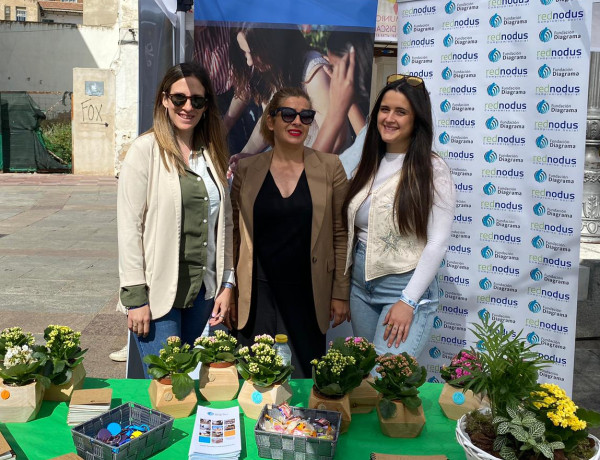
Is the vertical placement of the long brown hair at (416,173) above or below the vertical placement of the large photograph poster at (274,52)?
below

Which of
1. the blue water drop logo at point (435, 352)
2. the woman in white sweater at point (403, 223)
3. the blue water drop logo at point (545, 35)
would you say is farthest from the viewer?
the blue water drop logo at point (435, 352)

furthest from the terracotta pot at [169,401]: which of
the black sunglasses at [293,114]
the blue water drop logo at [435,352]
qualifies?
the blue water drop logo at [435,352]

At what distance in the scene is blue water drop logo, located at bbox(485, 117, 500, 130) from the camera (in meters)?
3.40

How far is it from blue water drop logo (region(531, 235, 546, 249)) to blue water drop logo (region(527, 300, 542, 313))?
30cm

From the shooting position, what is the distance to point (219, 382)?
2086mm

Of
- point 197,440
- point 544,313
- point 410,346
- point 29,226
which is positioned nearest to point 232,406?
point 197,440

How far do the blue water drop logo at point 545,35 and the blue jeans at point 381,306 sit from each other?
4.75 feet

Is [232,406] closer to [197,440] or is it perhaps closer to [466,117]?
[197,440]

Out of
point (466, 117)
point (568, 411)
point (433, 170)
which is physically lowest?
point (568, 411)

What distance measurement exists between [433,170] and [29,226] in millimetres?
8628

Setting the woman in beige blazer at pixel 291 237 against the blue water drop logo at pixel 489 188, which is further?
the blue water drop logo at pixel 489 188

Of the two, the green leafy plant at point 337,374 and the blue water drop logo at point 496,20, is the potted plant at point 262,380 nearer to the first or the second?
the green leafy plant at point 337,374

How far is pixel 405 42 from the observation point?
12.1 ft

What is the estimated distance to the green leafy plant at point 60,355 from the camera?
6.72 feet
